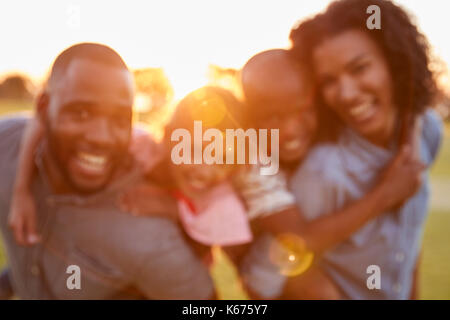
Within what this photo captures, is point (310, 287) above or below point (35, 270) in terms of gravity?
below

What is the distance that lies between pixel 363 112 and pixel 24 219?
112 centimetres

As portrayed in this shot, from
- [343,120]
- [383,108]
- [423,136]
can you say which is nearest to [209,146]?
[343,120]

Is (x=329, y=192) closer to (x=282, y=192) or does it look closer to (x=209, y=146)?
(x=282, y=192)

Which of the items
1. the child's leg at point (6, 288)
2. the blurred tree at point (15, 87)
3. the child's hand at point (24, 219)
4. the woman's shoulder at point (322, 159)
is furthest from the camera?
the blurred tree at point (15, 87)

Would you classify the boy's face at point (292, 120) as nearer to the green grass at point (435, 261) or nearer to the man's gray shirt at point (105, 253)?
the man's gray shirt at point (105, 253)

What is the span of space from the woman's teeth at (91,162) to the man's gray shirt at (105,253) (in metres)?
0.09

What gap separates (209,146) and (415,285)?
3.61 feet

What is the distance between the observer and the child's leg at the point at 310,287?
5.37 ft

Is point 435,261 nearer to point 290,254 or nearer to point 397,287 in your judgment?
point 397,287

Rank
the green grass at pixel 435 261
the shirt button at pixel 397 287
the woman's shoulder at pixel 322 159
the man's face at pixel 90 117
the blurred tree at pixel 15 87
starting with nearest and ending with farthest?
the man's face at pixel 90 117 → the woman's shoulder at pixel 322 159 → the shirt button at pixel 397 287 → the green grass at pixel 435 261 → the blurred tree at pixel 15 87

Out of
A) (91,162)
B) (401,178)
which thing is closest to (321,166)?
(401,178)

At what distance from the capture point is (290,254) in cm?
158

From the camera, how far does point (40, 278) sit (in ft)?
5.29

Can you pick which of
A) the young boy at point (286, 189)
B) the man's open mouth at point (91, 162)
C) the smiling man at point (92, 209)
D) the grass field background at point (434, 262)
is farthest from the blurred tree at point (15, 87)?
the young boy at point (286, 189)
